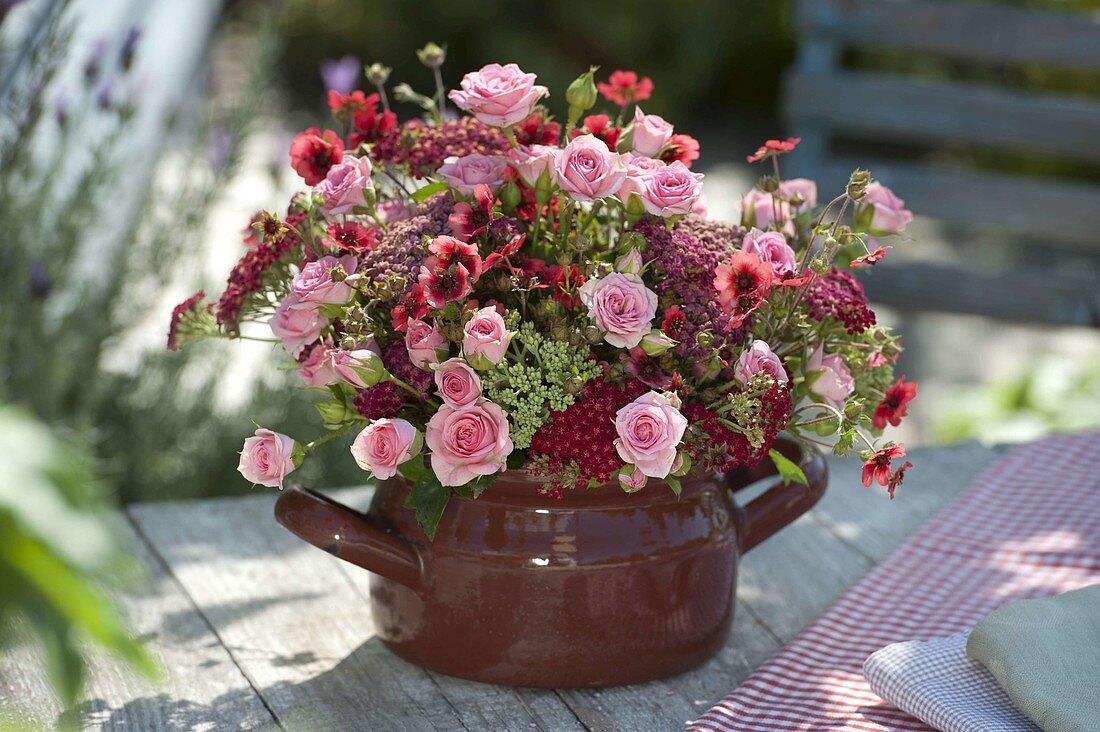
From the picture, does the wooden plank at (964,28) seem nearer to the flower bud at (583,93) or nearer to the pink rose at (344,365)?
the flower bud at (583,93)

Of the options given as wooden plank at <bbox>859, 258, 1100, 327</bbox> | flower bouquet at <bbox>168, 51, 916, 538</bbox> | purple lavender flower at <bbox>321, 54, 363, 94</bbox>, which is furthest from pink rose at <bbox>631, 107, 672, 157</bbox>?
wooden plank at <bbox>859, 258, 1100, 327</bbox>

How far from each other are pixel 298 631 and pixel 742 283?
2.02 ft

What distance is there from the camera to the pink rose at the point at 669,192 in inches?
41.6

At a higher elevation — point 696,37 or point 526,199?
point 696,37

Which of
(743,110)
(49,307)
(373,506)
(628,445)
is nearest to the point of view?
(628,445)

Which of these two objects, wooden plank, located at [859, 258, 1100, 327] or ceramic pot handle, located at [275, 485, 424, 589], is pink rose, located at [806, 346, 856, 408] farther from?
wooden plank, located at [859, 258, 1100, 327]

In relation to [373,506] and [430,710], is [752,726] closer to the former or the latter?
[430,710]

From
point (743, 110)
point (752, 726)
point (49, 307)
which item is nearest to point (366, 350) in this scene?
point (752, 726)

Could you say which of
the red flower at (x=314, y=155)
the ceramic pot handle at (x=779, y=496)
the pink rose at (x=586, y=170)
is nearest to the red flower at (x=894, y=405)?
the ceramic pot handle at (x=779, y=496)

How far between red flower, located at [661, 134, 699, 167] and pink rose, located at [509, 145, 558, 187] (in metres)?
0.13

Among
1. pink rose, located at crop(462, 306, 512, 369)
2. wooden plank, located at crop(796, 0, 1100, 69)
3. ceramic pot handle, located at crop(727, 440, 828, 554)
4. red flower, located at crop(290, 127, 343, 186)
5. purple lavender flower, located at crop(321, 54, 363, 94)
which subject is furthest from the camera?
wooden plank, located at crop(796, 0, 1100, 69)

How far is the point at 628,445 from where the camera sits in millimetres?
988

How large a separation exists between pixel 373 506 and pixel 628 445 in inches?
14.4

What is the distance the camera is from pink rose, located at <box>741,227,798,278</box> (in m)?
1.09
